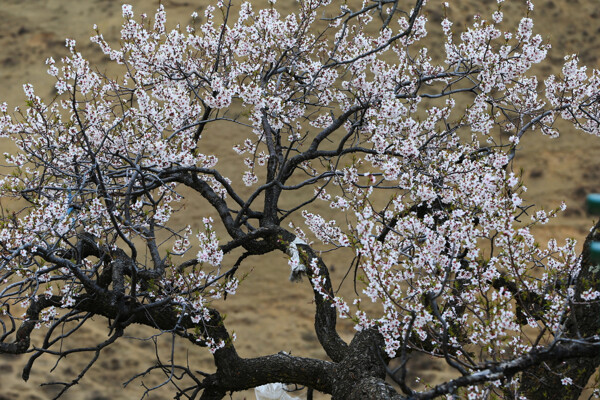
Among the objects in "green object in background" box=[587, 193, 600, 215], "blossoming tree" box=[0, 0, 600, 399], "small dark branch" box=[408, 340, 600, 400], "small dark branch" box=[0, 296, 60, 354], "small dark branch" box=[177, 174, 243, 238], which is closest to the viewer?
"green object in background" box=[587, 193, 600, 215]

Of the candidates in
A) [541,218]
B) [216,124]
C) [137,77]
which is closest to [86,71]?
[137,77]

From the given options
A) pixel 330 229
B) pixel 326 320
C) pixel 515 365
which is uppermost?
pixel 330 229

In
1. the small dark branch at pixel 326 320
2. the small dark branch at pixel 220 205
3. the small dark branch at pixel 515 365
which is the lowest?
the small dark branch at pixel 515 365

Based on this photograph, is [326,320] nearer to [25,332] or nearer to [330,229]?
[330,229]

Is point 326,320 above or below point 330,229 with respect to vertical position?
below

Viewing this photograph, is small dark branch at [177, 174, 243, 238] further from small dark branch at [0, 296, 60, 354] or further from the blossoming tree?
small dark branch at [0, 296, 60, 354]

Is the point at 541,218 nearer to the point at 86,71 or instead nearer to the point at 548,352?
the point at 548,352

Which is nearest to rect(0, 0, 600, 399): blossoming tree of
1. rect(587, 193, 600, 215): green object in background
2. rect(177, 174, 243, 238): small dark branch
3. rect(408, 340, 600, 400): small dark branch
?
rect(177, 174, 243, 238): small dark branch

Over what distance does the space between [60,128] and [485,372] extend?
7.26 feet

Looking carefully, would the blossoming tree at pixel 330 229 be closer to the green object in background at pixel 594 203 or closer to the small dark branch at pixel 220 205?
the small dark branch at pixel 220 205

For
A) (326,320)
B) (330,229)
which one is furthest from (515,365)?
(330,229)

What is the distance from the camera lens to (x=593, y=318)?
73.2 inches

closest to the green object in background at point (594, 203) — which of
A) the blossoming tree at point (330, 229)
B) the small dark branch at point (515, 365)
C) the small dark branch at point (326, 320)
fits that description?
the small dark branch at point (515, 365)

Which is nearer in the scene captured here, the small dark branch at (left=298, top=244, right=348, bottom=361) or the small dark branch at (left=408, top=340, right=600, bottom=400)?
the small dark branch at (left=408, top=340, right=600, bottom=400)
